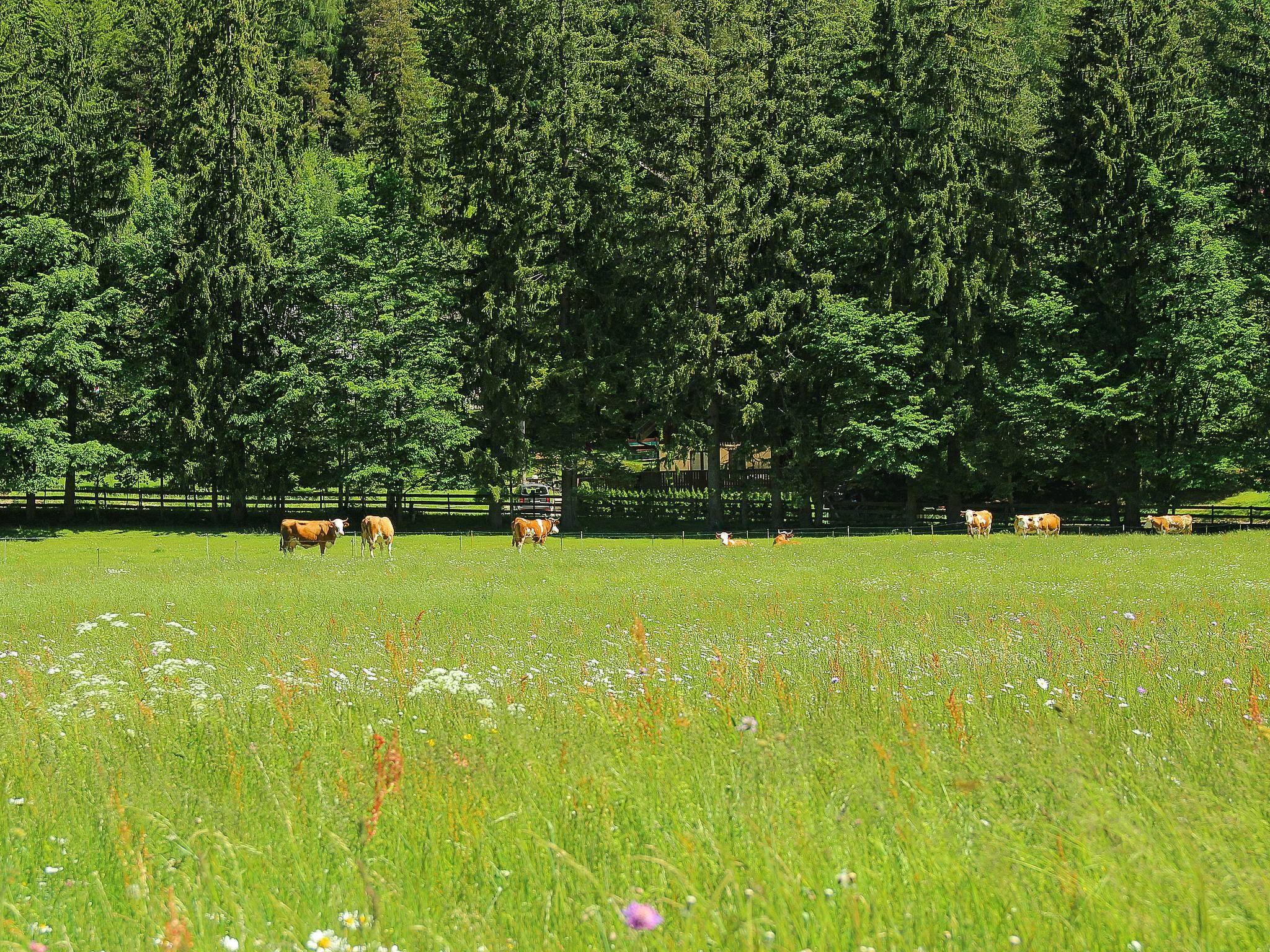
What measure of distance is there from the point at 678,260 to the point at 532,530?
15752mm

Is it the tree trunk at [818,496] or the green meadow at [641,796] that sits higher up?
the tree trunk at [818,496]

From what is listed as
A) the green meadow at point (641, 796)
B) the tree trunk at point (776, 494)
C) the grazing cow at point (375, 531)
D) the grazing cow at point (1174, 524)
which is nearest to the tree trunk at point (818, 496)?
the tree trunk at point (776, 494)

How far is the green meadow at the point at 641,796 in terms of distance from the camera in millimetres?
3779

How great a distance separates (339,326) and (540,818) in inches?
2067

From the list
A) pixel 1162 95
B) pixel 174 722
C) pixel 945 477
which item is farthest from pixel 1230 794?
pixel 1162 95

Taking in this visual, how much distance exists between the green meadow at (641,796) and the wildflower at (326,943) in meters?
0.02

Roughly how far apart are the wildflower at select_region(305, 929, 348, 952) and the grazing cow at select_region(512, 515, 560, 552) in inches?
1420

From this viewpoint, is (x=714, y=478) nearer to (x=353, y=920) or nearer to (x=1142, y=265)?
(x=1142, y=265)

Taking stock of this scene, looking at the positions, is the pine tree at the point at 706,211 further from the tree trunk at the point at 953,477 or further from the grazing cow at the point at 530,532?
the grazing cow at the point at 530,532

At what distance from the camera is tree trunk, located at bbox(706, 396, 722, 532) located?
52125 mm

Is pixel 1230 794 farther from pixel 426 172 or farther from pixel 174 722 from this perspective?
pixel 426 172

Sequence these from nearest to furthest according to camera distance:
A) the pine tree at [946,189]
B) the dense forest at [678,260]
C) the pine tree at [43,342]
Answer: the dense forest at [678,260], the pine tree at [946,189], the pine tree at [43,342]

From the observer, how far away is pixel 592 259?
2143 inches

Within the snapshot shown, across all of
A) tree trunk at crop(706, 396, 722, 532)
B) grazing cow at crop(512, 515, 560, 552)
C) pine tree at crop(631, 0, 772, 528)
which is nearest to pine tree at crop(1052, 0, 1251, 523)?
pine tree at crop(631, 0, 772, 528)
